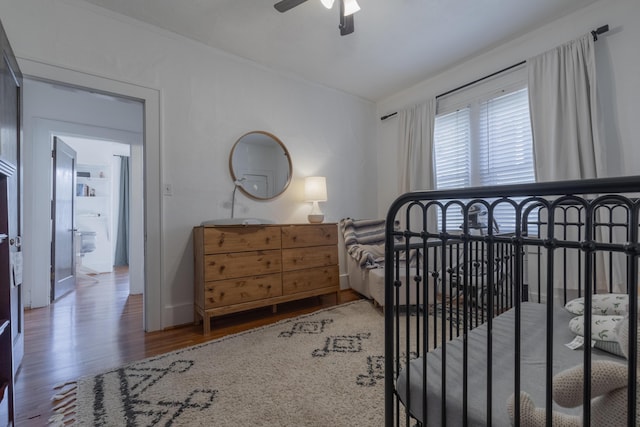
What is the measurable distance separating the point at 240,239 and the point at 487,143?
2678mm

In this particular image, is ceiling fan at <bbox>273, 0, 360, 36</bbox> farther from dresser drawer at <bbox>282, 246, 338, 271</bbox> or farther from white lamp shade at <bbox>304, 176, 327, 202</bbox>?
dresser drawer at <bbox>282, 246, 338, 271</bbox>

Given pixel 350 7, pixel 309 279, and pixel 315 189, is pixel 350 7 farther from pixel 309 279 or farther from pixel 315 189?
pixel 309 279

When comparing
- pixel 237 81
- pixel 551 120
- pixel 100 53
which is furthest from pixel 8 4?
pixel 551 120

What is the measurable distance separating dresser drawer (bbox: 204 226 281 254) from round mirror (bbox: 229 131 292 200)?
22.7 inches

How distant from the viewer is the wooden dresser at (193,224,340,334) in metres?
2.30

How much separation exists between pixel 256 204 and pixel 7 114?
184cm

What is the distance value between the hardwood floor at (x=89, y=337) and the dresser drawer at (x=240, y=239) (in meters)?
0.67

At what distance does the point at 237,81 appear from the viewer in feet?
9.50

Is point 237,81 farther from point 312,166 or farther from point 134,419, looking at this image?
point 134,419

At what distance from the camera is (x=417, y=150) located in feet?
11.3

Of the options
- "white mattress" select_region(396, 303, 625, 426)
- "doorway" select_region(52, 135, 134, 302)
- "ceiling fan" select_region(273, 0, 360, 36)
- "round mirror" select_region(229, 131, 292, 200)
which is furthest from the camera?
"doorway" select_region(52, 135, 134, 302)

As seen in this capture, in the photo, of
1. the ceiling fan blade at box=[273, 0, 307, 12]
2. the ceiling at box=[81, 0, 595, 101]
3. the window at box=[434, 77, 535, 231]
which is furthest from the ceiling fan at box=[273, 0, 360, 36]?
the window at box=[434, 77, 535, 231]

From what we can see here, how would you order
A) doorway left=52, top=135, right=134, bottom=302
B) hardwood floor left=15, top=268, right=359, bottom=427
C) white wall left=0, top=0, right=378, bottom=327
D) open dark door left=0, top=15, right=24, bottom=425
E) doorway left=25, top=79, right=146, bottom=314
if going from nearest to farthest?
open dark door left=0, top=15, right=24, bottom=425 < hardwood floor left=15, top=268, right=359, bottom=427 < white wall left=0, top=0, right=378, bottom=327 < doorway left=25, top=79, right=146, bottom=314 < doorway left=52, top=135, right=134, bottom=302

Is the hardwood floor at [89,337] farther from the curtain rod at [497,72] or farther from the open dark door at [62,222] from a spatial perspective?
the curtain rod at [497,72]
